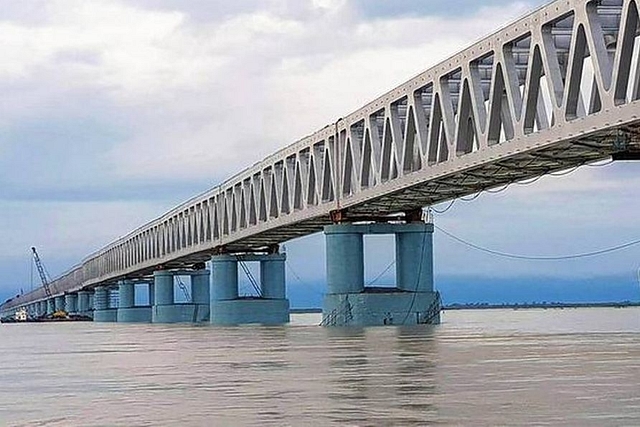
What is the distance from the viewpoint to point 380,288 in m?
81.6

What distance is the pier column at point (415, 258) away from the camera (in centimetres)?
8175

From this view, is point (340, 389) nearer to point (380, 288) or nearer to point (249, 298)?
point (380, 288)

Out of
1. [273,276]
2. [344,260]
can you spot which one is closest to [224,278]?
[273,276]

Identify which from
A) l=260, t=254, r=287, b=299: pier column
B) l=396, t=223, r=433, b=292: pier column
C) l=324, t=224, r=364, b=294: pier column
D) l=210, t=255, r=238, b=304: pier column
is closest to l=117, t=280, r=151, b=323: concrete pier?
l=210, t=255, r=238, b=304: pier column

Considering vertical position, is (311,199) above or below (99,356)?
above

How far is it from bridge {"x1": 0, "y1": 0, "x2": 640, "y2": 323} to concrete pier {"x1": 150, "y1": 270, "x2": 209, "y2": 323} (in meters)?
37.5

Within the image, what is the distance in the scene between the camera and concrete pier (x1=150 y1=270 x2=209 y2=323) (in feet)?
501

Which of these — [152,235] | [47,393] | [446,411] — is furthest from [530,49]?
[152,235]

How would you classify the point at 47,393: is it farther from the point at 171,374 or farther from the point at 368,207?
the point at 368,207

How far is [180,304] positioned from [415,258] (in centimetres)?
7672

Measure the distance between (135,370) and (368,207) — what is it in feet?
154

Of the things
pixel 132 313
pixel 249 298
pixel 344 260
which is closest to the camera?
pixel 344 260

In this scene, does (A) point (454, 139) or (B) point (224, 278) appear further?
(B) point (224, 278)

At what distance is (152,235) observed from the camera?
168 m
